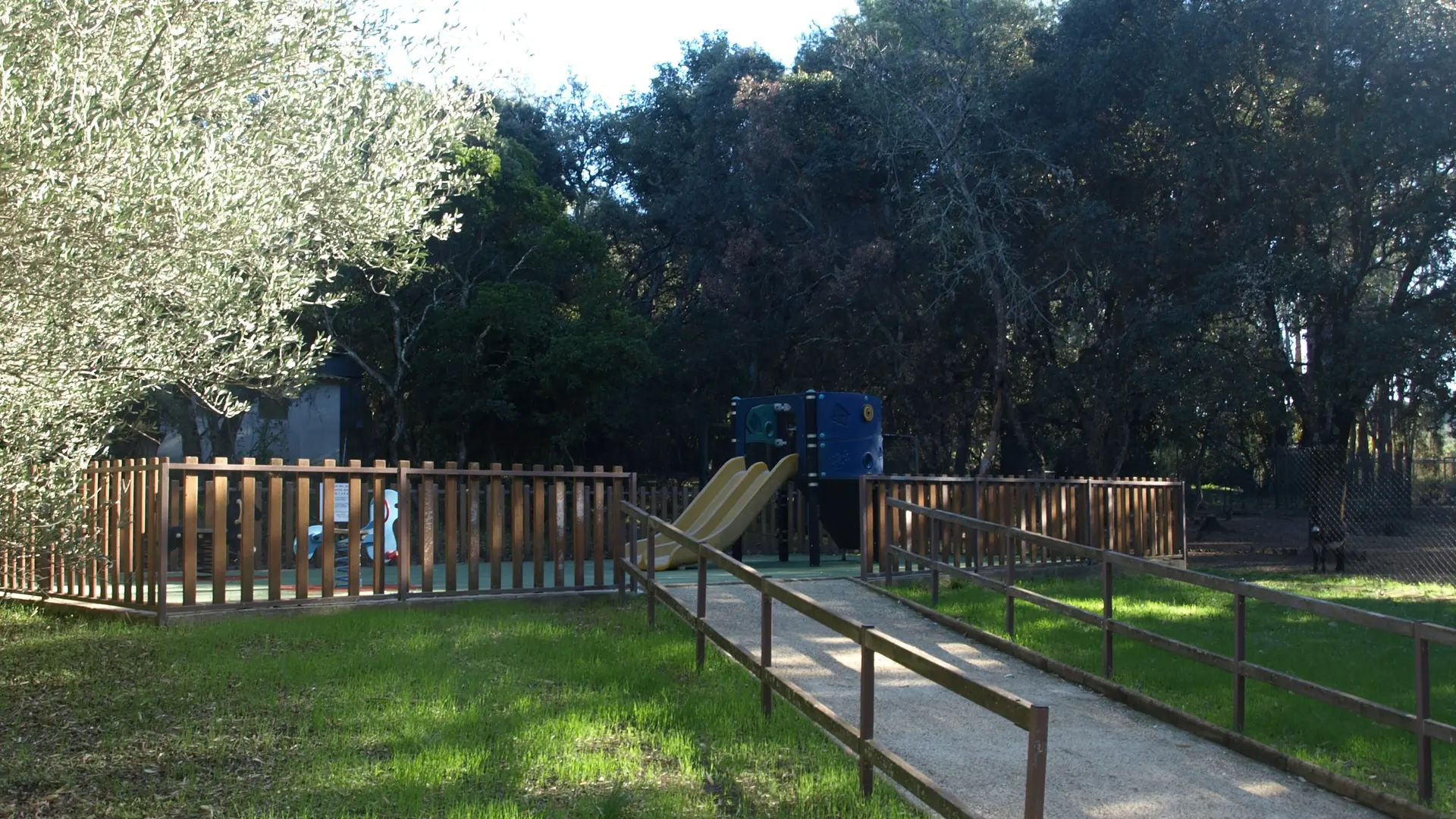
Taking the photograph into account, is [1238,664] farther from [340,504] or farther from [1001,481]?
[340,504]

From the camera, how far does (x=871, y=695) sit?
Result: 5.65 meters

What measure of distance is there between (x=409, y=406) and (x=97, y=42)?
72.5 ft

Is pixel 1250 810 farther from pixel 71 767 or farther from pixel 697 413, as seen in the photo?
pixel 697 413

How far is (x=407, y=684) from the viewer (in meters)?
7.33

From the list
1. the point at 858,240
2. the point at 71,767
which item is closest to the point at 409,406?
the point at 858,240

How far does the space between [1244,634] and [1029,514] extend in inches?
281

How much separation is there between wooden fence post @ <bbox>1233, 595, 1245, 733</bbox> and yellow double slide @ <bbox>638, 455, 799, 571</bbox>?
7381 millimetres

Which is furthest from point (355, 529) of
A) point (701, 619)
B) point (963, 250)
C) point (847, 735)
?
point (963, 250)

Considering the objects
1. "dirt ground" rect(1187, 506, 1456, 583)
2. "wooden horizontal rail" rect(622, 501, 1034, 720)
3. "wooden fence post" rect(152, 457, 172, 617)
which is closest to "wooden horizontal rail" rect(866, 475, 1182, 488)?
"dirt ground" rect(1187, 506, 1456, 583)

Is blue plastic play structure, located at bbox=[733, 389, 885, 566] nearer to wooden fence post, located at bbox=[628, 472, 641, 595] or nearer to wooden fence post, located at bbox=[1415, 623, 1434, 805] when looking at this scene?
wooden fence post, located at bbox=[628, 472, 641, 595]

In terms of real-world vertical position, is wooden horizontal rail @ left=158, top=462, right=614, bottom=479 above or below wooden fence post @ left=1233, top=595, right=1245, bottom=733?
above

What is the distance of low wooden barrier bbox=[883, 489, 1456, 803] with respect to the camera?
6316mm

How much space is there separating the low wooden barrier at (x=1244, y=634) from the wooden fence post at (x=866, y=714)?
→ 2.90m

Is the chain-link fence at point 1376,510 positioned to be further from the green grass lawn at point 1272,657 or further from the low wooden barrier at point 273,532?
the low wooden barrier at point 273,532
